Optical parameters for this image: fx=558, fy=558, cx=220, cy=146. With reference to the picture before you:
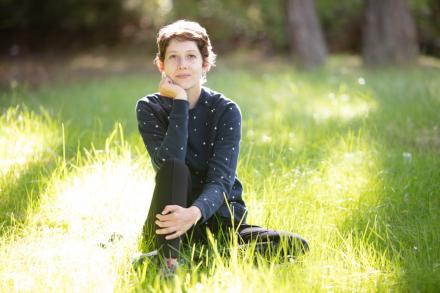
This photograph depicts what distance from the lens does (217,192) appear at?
2914mm

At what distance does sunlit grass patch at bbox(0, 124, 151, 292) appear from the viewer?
8.79 ft

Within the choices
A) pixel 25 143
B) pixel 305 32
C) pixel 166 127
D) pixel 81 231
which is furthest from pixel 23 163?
pixel 305 32

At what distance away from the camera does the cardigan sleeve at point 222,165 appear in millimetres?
2861

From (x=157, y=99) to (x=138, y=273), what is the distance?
1.05 m

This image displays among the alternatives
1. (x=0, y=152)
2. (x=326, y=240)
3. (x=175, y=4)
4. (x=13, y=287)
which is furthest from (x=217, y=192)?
(x=175, y=4)

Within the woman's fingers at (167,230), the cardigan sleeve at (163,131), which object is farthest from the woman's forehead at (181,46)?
the woman's fingers at (167,230)

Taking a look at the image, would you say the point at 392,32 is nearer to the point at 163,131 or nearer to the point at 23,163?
the point at 23,163

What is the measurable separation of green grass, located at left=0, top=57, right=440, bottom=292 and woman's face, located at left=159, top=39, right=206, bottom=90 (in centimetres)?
71

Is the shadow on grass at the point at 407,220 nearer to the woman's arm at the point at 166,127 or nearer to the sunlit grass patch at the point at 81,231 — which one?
the woman's arm at the point at 166,127

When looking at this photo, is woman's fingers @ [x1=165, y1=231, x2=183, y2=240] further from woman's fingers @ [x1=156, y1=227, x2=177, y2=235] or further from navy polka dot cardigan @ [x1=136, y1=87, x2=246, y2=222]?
navy polka dot cardigan @ [x1=136, y1=87, x2=246, y2=222]

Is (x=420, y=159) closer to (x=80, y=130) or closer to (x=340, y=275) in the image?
(x=340, y=275)

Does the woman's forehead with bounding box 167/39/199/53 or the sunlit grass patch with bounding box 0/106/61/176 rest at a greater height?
the woman's forehead with bounding box 167/39/199/53

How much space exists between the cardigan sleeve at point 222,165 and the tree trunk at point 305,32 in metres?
8.37

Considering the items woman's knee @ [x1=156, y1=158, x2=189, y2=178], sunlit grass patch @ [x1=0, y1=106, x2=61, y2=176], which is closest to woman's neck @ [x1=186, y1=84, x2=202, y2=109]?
woman's knee @ [x1=156, y1=158, x2=189, y2=178]
